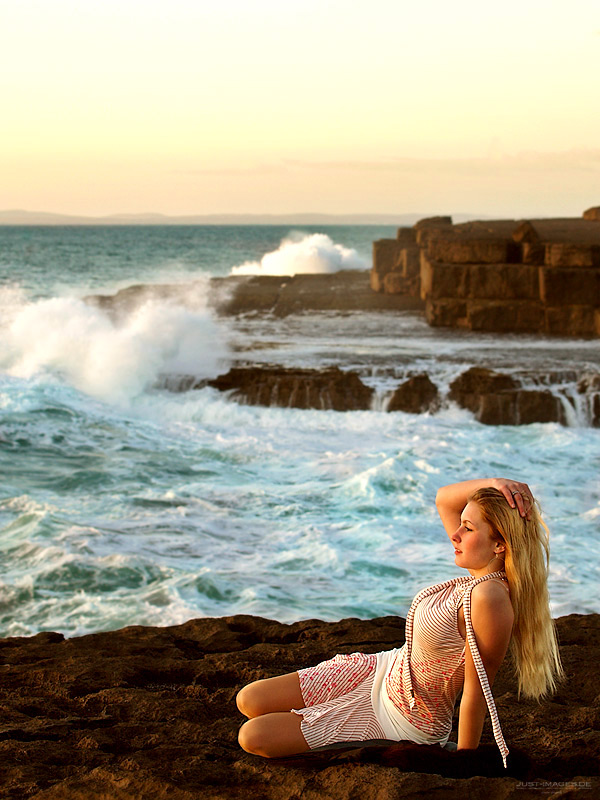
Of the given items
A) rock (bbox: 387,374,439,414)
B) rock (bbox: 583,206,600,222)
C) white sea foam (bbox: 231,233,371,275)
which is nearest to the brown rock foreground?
rock (bbox: 387,374,439,414)

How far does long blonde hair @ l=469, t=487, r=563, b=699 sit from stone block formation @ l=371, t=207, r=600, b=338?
1498cm

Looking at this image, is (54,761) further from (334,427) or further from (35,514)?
(334,427)

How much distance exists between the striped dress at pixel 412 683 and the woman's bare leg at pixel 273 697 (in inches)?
1.2

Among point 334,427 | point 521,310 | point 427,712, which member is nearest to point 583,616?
point 427,712

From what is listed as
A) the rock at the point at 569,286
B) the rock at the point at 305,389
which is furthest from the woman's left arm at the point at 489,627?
the rock at the point at 569,286

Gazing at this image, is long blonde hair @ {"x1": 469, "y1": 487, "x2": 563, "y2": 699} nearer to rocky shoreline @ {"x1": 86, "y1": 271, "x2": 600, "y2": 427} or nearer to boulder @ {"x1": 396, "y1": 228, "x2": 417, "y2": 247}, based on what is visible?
A: rocky shoreline @ {"x1": 86, "y1": 271, "x2": 600, "y2": 427}

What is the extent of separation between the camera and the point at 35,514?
7504mm

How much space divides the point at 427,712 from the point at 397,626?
5.94ft

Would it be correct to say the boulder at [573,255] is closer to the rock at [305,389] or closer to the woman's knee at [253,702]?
the rock at [305,389]

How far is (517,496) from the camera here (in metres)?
2.29

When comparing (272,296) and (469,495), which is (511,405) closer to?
(469,495)

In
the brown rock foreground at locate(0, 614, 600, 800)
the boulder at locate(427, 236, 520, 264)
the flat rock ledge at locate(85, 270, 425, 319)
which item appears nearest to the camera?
the brown rock foreground at locate(0, 614, 600, 800)

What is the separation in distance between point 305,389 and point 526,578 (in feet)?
35.4

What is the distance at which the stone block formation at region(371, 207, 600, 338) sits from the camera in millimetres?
16625
